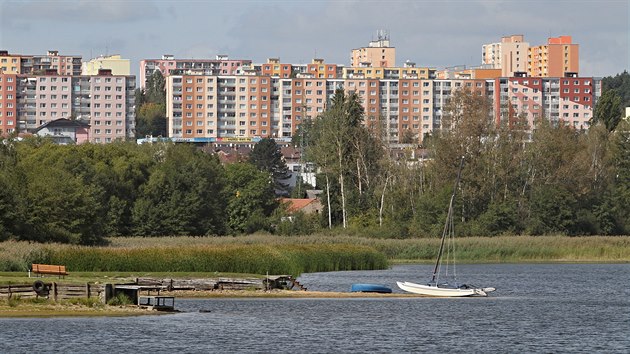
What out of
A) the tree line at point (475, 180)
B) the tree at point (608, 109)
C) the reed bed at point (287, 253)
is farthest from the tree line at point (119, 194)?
the tree at point (608, 109)

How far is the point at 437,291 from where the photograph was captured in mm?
78375

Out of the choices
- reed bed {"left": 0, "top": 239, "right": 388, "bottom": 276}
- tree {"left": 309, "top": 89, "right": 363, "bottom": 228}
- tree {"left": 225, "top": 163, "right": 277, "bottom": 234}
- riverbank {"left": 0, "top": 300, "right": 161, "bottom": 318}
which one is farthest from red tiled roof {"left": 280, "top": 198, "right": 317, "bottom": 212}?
riverbank {"left": 0, "top": 300, "right": 161, "bottom": 318}

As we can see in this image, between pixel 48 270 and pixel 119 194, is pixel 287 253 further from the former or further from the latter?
pixel 119 194

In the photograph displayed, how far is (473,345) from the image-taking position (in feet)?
181

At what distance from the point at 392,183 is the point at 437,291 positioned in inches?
2864

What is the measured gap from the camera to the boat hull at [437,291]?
77.8 meters

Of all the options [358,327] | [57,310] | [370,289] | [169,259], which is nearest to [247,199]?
[169,259]

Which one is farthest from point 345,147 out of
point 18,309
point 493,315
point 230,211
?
point 18,309

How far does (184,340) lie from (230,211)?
98.6m

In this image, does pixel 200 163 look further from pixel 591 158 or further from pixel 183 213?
pixel 591 158

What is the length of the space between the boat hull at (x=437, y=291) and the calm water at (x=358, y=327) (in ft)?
1.62

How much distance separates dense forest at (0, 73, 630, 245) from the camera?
432ft

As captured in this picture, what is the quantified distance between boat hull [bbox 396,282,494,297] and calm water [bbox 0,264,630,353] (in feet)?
1.62

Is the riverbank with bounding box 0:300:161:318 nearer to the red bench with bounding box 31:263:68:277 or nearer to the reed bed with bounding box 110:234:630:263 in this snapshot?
the red bench with bounding box 31:263:68:277
